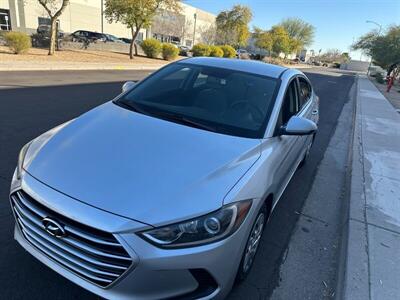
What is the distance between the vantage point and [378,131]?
8.77 m

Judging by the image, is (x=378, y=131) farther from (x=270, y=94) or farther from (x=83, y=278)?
(x=83, y=278)

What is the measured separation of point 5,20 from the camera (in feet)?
136

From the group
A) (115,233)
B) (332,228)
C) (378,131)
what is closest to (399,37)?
(378,131)

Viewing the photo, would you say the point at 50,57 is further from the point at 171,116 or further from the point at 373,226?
the point at 373,226

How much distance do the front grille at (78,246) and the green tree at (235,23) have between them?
55.8 m

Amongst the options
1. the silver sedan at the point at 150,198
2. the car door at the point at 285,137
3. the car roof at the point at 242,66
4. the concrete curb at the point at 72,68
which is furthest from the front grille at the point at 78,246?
the concrete curb at the point at 72,68

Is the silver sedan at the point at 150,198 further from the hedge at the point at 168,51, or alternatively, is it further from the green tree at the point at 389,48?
the green tree at the point at 389,48

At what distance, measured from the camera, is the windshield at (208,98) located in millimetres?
2939

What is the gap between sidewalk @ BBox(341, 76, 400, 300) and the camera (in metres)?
2.74

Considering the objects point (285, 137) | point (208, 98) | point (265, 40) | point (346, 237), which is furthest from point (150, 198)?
point (265, 40)

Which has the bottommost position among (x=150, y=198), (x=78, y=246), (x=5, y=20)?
(x=5, y=20)

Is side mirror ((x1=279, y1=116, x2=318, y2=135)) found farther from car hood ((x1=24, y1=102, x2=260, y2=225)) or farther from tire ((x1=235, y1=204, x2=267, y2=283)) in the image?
tire ((x1=235, y1=204, x2=267, y2=283))

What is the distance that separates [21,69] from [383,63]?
137ft

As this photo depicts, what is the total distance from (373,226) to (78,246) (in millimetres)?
3196
